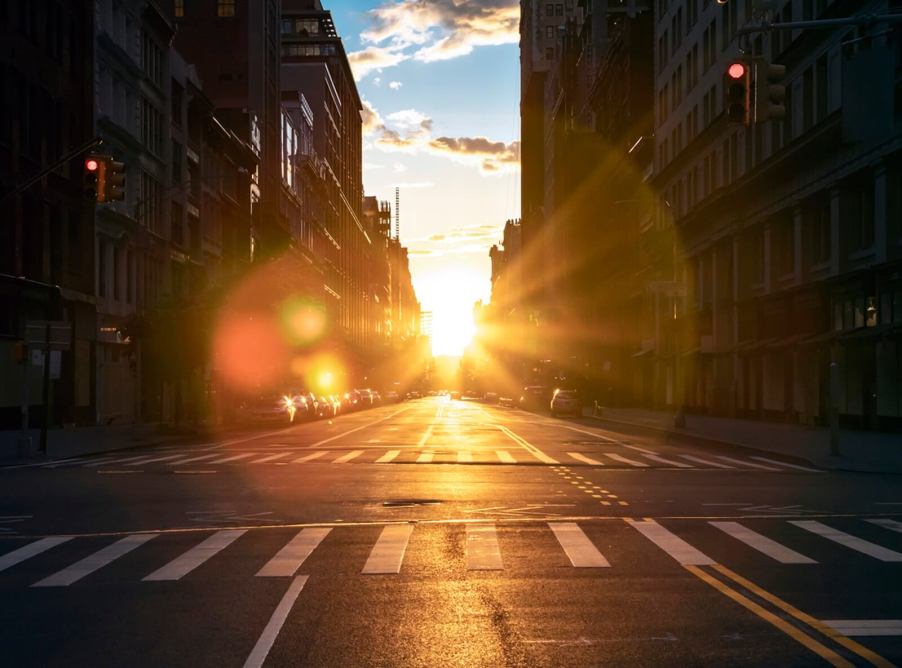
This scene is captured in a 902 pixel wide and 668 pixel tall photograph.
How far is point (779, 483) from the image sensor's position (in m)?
21.7

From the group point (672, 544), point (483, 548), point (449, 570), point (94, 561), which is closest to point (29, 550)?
point (94, 561)

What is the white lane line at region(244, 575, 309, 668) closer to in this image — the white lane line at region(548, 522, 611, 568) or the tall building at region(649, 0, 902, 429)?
the white lane line at region(548, 522, 611, 568)

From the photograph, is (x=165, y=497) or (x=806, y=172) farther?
(x=806, y=172)

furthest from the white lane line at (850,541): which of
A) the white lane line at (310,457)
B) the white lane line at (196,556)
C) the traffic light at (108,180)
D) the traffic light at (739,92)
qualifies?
the traffic light at (108,180)

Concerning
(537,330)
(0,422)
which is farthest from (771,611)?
(537,330)

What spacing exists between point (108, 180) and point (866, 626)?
62.2 feet

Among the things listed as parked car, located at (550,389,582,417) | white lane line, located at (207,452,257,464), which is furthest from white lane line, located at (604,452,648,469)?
parked car, located at (550,389,582,417)

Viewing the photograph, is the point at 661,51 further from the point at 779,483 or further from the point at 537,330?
the point at 537,330

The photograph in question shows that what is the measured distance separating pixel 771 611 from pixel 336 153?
156537mm

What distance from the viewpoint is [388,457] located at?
28859mm

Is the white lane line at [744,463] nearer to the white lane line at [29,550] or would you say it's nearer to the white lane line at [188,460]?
the white lane line at [188,460]

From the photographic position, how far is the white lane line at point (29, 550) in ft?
39.8

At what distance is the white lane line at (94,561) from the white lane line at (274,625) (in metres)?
2.19

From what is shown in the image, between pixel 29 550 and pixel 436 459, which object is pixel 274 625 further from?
pixel 436 459
